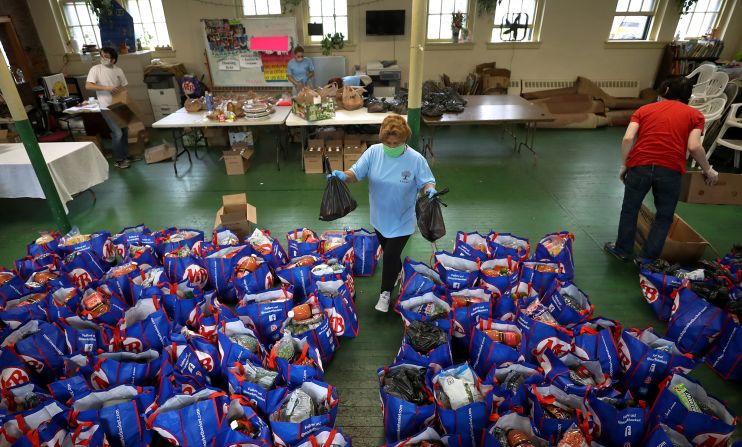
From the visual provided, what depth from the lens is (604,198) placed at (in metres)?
4.87

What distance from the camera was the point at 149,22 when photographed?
823 cm

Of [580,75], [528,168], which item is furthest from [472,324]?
[580,75]

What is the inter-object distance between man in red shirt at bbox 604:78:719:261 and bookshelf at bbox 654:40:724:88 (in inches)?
245

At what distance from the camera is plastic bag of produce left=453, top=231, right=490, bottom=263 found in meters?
3.16

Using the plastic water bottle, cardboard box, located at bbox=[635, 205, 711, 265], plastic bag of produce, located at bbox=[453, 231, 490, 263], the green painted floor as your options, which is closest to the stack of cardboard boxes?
the green painted floor

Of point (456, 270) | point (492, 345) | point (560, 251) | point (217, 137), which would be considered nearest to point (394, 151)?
point (456, 270)

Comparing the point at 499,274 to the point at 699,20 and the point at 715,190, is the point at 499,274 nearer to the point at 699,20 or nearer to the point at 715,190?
the point at 715,190

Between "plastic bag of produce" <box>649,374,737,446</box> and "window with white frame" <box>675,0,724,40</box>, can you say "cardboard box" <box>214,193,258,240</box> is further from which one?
"window with white frame" <box>675,0,724,40</box>

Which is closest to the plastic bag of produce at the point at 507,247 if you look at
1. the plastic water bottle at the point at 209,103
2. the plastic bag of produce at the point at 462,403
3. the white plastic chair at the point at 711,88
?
the plastic bag of produce at the point at 462,403

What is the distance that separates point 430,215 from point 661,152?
1.92 m

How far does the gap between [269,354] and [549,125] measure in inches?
270

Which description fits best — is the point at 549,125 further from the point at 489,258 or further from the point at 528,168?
the point at 489,258

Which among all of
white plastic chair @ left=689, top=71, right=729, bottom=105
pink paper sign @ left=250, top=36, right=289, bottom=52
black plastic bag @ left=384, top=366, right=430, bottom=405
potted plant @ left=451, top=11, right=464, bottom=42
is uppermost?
potted plant @ left=451, top=11, right=464, bottom=42

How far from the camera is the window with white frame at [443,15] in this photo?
8016 millimetres
